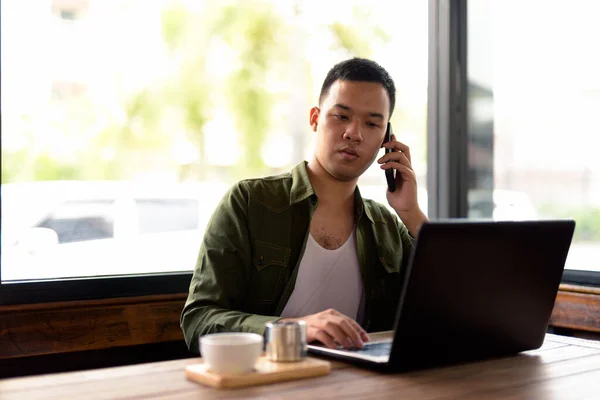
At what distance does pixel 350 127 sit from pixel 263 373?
1.19 m

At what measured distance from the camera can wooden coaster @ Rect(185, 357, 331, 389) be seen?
1345 mm

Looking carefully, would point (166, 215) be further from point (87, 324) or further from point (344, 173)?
point (344, 173)

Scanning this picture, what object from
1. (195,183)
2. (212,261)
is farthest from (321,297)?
(195,183)

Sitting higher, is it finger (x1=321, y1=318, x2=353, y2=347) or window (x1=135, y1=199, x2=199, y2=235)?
window (x1=135, y1=199, x2=199, y2=235)

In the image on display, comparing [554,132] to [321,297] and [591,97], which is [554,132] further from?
[321,297]

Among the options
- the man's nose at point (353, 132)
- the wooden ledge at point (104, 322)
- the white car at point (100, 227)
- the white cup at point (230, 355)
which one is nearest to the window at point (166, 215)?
the white car at point (100, 227)

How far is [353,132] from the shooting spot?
95.2 inches

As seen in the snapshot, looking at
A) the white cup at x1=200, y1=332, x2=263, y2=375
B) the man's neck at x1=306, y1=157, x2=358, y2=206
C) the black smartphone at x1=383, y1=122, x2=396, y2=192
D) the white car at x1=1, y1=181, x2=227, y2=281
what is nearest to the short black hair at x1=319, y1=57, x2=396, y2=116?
the black smartphone at x1=383, y1=122, x2=396, y2=192

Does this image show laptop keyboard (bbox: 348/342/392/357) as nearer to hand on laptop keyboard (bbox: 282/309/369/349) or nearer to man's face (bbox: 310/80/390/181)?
hand on laptop keyboard (bbox: 282/309/369/349)

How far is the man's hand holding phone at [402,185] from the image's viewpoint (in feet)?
8.29

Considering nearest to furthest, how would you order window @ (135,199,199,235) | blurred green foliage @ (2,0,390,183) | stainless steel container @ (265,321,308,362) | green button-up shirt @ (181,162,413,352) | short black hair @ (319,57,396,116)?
1. stainless steel container @ (265,321,308,362)
2. green button-up shirt @ (181,162,413,352)
3. short black hair @ (319,57,396,116)
4. blurred green foliage @ (2,0,390,183)
5. window @ (135,199,199,235)

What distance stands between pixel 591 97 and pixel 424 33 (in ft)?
2.63

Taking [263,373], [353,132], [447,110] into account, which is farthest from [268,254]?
[447,110]

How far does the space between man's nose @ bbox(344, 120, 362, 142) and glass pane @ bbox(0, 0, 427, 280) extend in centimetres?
67
